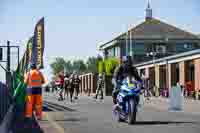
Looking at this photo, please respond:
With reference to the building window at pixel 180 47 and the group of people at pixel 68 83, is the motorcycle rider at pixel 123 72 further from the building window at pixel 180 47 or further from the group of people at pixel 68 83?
the building window at pixel 180 47

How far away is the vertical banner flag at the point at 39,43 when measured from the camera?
69.3 feet

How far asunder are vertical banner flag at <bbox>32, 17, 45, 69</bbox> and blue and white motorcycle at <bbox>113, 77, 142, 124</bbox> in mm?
6867

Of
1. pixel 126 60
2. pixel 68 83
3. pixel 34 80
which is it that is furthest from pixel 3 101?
pixel 68 83

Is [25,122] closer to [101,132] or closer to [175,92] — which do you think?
[101,132]

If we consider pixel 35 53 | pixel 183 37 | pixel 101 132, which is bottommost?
pixel 101 132

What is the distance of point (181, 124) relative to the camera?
14.1 metres

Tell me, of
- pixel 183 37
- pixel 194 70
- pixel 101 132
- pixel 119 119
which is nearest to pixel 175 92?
pixel 119 119

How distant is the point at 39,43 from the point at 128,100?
25.7 ft

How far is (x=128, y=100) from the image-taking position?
1423 centimetres

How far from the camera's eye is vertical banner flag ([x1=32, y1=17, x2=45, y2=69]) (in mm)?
21111

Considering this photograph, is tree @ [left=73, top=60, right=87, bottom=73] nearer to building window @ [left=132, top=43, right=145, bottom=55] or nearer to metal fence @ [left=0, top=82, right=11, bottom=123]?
building window @ [left=132, top=43, right=145, bottom=55]

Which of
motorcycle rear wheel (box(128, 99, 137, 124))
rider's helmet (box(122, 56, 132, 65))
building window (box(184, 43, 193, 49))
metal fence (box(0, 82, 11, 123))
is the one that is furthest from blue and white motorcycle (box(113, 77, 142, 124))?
building window (box(184, 43, 193, 49))

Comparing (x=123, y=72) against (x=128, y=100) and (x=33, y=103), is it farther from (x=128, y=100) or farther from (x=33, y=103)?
(x=33, y=103)

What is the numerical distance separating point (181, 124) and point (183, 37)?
84.6 m
